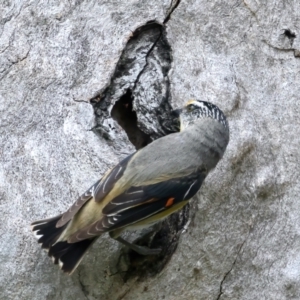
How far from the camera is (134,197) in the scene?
4949 mm

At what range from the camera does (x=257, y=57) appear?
5730 millimetres

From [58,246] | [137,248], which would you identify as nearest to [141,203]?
[137,248]

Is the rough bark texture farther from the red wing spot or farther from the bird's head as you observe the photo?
the red wing spot

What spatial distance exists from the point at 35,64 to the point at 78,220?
1.19m

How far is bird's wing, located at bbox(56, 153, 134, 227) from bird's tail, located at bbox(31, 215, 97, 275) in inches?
2.5

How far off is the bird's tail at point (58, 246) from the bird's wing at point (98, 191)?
0.20 ft

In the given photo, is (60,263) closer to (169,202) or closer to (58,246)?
(58,246)

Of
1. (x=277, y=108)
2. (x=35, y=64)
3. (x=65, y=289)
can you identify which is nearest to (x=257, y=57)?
(x=277, y=108)

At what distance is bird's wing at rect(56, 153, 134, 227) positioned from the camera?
493 cm

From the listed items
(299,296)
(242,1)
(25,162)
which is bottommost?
(299,296)

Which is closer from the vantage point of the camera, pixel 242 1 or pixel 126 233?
pixel 126 233

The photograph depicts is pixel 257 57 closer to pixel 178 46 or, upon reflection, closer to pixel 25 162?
pixel 178 46

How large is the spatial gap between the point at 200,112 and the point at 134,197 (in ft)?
2.59

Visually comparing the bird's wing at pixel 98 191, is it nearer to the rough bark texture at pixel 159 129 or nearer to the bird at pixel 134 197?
the bird at pixel 134 197
